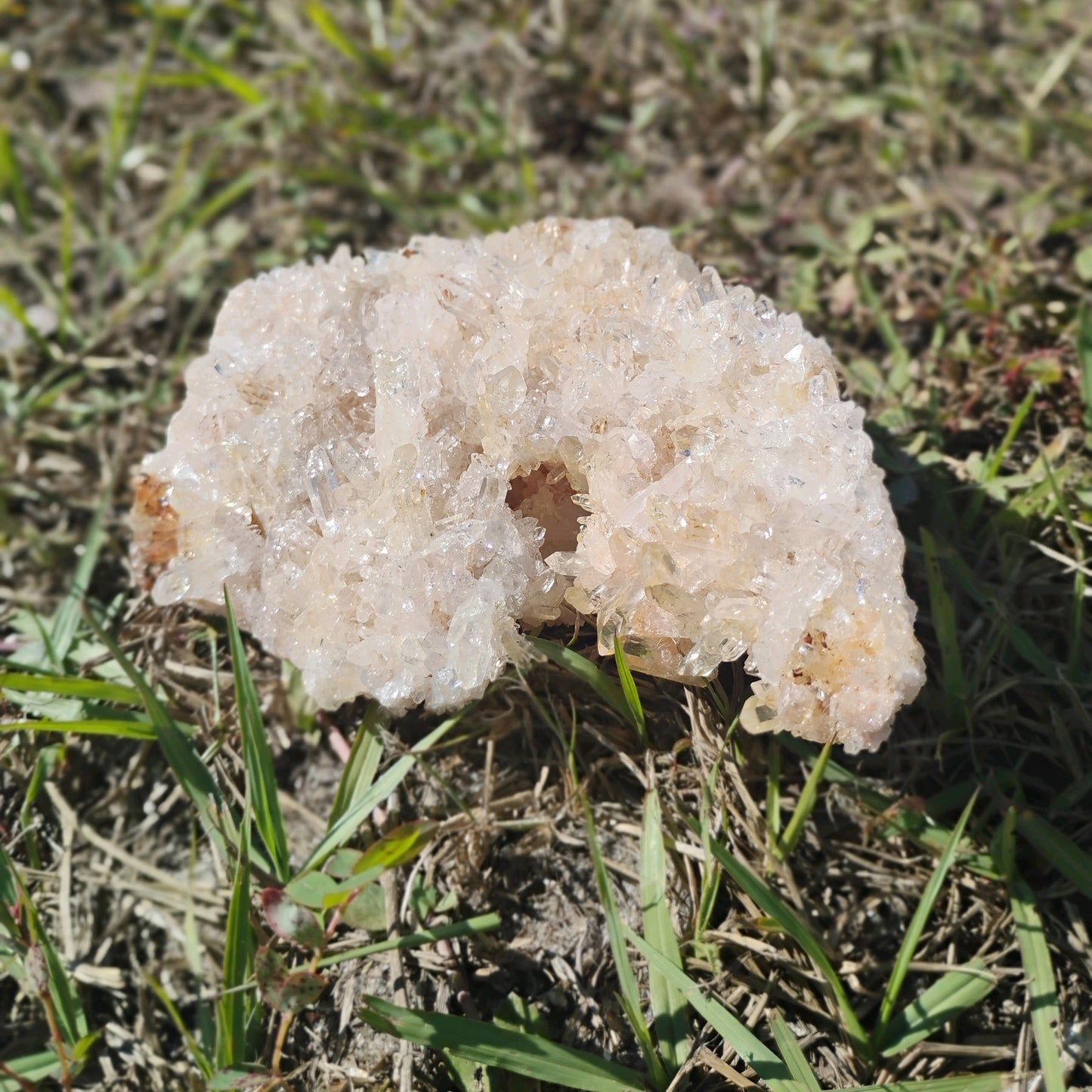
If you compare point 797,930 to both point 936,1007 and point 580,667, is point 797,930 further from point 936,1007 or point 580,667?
point 580,667

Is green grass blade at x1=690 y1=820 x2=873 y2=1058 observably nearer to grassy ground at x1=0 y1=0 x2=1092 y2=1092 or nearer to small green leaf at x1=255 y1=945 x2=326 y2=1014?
grassy ground at x1=0 y1=0 x2=1092 y2=1092

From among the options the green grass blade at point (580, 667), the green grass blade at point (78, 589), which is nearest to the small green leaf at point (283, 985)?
the green grass blade at point (580, 667)

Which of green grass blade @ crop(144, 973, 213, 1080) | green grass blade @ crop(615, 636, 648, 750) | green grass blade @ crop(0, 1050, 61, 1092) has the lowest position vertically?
green grass blade @ crop(0, 1050, 61, 1092)

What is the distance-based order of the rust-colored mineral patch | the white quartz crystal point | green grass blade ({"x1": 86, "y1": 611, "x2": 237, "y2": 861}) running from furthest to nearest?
1. the rust-colored mineral patch
2. green grass blade ({"x1": 86, "y1": 611, "x2": 237, "y2": 861})
3. the white quartz crystal point

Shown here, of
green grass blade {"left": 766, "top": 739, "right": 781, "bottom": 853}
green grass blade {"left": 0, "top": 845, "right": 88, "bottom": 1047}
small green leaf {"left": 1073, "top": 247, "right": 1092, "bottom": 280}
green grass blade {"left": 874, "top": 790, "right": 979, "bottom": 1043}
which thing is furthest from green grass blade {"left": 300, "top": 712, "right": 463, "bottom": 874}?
small green leaf {"left": 1073, "top": 247, "right": 1092, "bottom": 280}

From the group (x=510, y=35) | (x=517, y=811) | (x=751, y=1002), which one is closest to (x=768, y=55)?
(x=510, y=35)

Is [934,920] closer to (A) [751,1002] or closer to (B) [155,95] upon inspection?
(A) [751,1002]

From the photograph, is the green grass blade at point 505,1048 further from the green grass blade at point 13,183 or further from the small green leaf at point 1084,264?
the green grass blade at point 13,183
